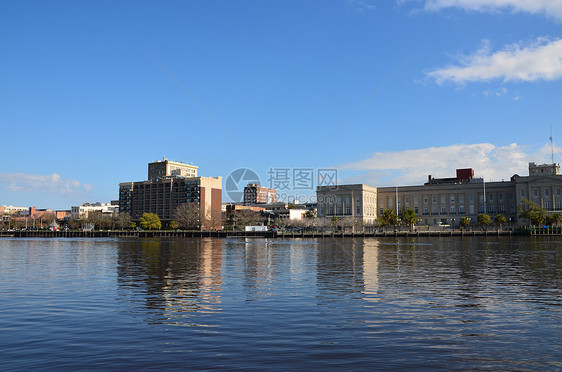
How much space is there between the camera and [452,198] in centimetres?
17325

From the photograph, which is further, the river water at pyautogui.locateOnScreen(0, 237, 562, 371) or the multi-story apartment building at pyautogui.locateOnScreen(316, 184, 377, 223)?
the multi-story apartment building at pyautogui.locateOnScreen(316, 184, 377, 223)

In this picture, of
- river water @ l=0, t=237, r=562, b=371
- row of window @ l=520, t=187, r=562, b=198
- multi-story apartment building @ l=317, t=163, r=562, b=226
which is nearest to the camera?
river water @ l=0, t=237, r=562, b=371

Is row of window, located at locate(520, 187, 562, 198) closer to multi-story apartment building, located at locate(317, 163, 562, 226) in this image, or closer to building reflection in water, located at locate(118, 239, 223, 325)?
multi-story apartment building, located at locate(317, 163, 562, 226)

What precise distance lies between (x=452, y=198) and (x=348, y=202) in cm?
3765

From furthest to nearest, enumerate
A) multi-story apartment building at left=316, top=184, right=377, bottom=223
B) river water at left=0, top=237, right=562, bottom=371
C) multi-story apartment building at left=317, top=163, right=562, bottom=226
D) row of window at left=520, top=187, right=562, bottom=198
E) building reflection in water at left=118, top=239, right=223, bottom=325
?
multi-story apartment building at left=316, top=184, right=377, bottom=223, multi-story apartment building at left=317, top=163, right=562, bottom=226, row of window at left=520, top=187, right=562, bottom=198, building reflection in water at left=118, top=239, right=223, bottom=325, river water at left=0, top=237, right=562, bottom=371

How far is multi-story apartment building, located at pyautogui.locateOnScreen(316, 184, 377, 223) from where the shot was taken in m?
178

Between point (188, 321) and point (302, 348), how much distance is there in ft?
18.5

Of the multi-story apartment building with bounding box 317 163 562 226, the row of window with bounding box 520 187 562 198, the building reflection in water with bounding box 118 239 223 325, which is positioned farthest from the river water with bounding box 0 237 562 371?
the multi-story apartment building with bounding box 317 163 562 226

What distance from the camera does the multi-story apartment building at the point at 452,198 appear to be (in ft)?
501

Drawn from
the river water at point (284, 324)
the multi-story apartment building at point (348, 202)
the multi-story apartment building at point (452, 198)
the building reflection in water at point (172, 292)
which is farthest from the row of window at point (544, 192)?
the building reflection in water at point (172, 292)

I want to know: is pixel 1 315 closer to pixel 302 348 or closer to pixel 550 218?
pixel 302 348

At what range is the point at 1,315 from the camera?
1917 centimetres

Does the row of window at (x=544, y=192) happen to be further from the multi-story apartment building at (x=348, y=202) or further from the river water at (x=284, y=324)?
the river water at (x=284, y=324)

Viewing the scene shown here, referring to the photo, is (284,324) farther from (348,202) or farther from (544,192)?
(348,202)
